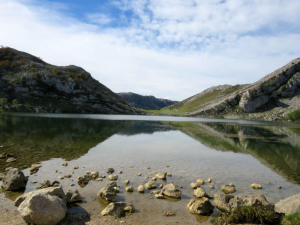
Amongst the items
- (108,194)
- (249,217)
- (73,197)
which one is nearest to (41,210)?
(73,197)

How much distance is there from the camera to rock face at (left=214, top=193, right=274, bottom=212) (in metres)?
10.8

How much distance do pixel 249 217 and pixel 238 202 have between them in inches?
46.2

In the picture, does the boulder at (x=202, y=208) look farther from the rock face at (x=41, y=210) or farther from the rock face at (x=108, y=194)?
the rock face at (x=41, y=210)

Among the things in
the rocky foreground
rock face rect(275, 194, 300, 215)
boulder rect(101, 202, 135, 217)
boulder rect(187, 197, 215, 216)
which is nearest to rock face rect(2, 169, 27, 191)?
the rocky foreground

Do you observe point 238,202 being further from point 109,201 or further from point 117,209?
point 109,201

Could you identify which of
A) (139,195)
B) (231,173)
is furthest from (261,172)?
(139,195)

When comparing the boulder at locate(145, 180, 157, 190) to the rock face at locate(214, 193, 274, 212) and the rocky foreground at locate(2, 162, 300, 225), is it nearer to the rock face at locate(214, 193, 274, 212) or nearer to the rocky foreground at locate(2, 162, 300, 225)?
the rocky foreground at locate(2, 162, 300, 225)

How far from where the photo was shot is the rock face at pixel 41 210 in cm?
902

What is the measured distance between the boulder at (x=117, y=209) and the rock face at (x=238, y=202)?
579cm

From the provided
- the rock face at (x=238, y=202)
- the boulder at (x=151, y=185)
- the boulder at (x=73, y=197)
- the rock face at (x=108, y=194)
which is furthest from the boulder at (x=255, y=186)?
the boulder at (x=73, y=197)

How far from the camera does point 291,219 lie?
938cm

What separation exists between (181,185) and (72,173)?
10626 mm

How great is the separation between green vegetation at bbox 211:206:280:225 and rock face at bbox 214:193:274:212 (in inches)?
17.9

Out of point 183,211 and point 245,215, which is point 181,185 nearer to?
point 183,211
